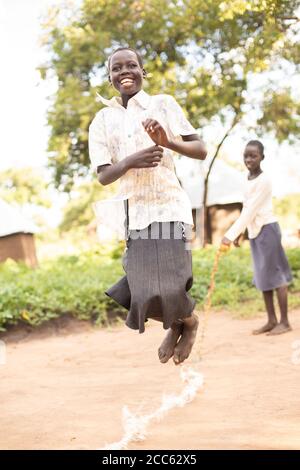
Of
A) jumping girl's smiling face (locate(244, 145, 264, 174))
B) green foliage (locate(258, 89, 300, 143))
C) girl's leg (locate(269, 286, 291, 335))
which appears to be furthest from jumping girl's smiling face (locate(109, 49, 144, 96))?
green foliage (locate(258, 89, 300, 143))

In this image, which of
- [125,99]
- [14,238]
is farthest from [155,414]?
[14,238]

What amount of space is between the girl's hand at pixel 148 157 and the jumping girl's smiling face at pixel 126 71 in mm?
445

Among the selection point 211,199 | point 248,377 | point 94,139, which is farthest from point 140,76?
point 211,199

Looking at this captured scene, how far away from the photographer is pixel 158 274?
123 inches

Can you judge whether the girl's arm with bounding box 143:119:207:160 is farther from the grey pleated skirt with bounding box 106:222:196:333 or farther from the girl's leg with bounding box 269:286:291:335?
→ the girl's leg with bounding box 269:286:291:335

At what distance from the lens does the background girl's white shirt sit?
18.9ft

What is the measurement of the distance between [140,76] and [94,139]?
0.40 metres

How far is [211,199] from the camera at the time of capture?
63.9 ft

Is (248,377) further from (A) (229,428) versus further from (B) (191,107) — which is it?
(B) (191,107)

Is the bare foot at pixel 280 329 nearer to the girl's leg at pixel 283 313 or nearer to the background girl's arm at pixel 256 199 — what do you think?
the girl's leg at pixel 283 313

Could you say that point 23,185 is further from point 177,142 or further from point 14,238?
point 177,142

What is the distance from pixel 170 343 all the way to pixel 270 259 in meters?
2.87

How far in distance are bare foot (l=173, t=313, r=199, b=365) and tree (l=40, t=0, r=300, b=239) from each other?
10.1 metres

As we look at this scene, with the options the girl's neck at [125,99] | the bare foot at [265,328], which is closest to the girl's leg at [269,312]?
the bare foot at [265,328]
